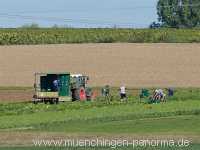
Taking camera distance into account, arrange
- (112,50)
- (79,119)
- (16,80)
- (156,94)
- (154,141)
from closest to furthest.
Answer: (154,141), (79,119), (156,94), (16,80), (112,50)

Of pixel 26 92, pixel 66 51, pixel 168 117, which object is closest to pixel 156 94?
pixel 168 117

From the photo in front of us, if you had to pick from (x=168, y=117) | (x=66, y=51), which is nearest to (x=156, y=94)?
(x=168, y=117)

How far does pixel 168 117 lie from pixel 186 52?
4868 centimetres

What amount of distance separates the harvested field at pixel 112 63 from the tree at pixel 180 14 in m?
73.2

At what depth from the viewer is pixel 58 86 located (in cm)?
5650

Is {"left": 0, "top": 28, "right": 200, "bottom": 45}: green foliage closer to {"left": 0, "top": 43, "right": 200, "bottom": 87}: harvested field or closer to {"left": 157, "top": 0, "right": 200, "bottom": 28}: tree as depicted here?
{"left": 0, "top": 43, "right": 200, "bottom": 87}: harvested field

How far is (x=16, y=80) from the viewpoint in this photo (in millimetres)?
76750

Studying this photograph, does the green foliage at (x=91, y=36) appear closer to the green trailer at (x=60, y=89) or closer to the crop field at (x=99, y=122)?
the green trailer at (x=60, y=89)

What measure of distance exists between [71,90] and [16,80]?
1996 cm

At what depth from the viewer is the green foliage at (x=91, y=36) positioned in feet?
313

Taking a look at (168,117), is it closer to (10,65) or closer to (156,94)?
(156,94)

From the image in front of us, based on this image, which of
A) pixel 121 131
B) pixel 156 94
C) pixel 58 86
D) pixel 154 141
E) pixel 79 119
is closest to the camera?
pixel 154 141

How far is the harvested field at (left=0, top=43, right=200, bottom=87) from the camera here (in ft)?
252

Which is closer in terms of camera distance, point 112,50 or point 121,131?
point 121,131
